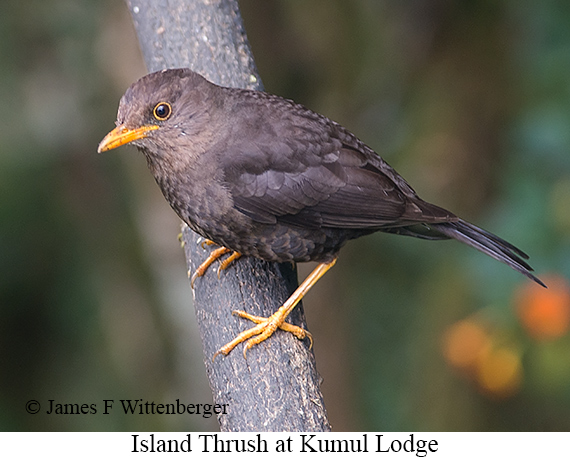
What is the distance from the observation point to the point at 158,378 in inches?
222

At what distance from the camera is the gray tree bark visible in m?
2.97

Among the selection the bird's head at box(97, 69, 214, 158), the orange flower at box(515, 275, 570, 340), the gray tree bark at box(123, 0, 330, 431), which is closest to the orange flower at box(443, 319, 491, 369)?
the orange flower at box(515, 275, 570, 340)

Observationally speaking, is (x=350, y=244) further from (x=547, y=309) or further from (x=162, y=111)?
(x=162, y=111)

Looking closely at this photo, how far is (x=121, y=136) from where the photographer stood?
129 inches

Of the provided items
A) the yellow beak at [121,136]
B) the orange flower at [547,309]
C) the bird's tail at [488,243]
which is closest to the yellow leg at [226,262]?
the yellow beak at [121,136]

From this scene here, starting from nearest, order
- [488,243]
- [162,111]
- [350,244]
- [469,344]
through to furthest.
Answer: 1. [162,111]
2. [488,243]
3. [469,344]
4. [350,244]

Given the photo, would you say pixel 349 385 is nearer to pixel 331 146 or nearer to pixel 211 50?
pixel 331 146

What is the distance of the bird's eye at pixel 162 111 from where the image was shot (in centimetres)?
336

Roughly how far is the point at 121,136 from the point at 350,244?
9.22ft

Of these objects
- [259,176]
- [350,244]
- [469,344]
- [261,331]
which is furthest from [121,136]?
[350,244]

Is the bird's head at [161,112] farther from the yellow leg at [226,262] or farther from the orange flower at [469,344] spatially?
the orange flower at [469,344]

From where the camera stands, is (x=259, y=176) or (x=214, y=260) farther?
(x=214, y=260)

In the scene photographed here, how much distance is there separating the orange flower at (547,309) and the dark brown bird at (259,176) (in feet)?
0.96

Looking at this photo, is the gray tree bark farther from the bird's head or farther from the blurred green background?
the blurred green background
